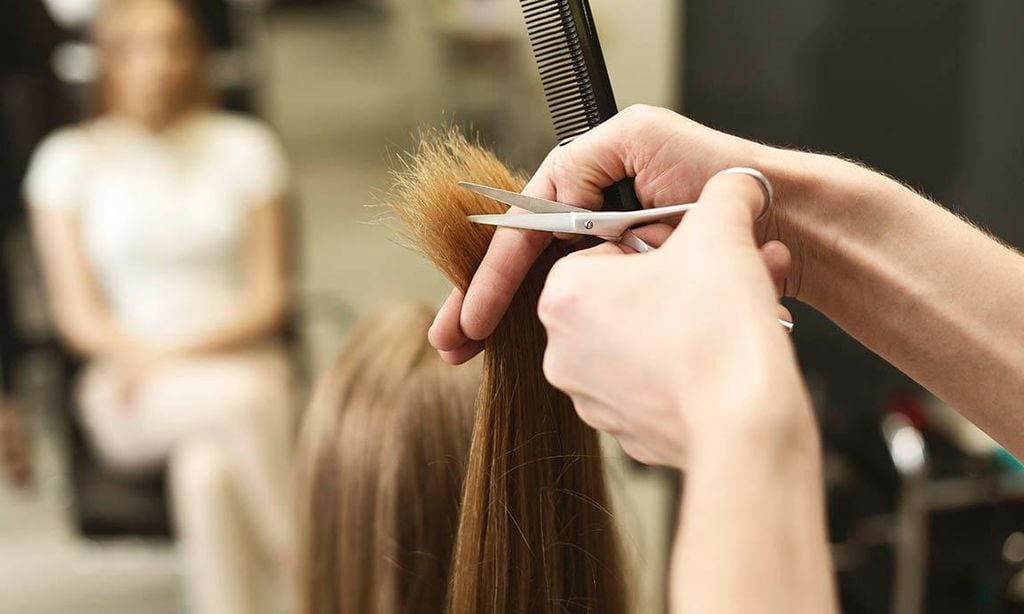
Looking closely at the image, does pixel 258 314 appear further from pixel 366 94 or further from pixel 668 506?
pixel 366 94

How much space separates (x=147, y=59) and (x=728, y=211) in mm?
1824

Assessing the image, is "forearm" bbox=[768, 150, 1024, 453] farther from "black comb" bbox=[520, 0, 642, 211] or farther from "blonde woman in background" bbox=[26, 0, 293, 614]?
"blonde woman in background" bbox=[26, 0, 293, 614]

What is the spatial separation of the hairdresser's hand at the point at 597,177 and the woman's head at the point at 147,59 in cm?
163

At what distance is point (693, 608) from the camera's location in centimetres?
41

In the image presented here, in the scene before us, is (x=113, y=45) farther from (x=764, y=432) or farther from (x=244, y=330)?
(x=764, y=432)

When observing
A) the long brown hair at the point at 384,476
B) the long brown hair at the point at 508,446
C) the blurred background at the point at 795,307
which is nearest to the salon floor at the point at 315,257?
the blurred background at the point at 795,307

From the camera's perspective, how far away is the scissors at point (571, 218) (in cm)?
59

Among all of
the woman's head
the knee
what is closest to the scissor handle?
the knee

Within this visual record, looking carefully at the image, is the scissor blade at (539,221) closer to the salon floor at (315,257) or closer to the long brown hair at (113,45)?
the salon floor at (315,257)

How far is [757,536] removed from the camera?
40cm

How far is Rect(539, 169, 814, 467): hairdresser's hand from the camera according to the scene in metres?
0.41

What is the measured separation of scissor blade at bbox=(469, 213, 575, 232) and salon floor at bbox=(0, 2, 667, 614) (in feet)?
0.53

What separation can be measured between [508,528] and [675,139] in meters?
0.28

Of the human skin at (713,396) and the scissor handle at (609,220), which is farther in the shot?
the scissor handle at (609,220)
